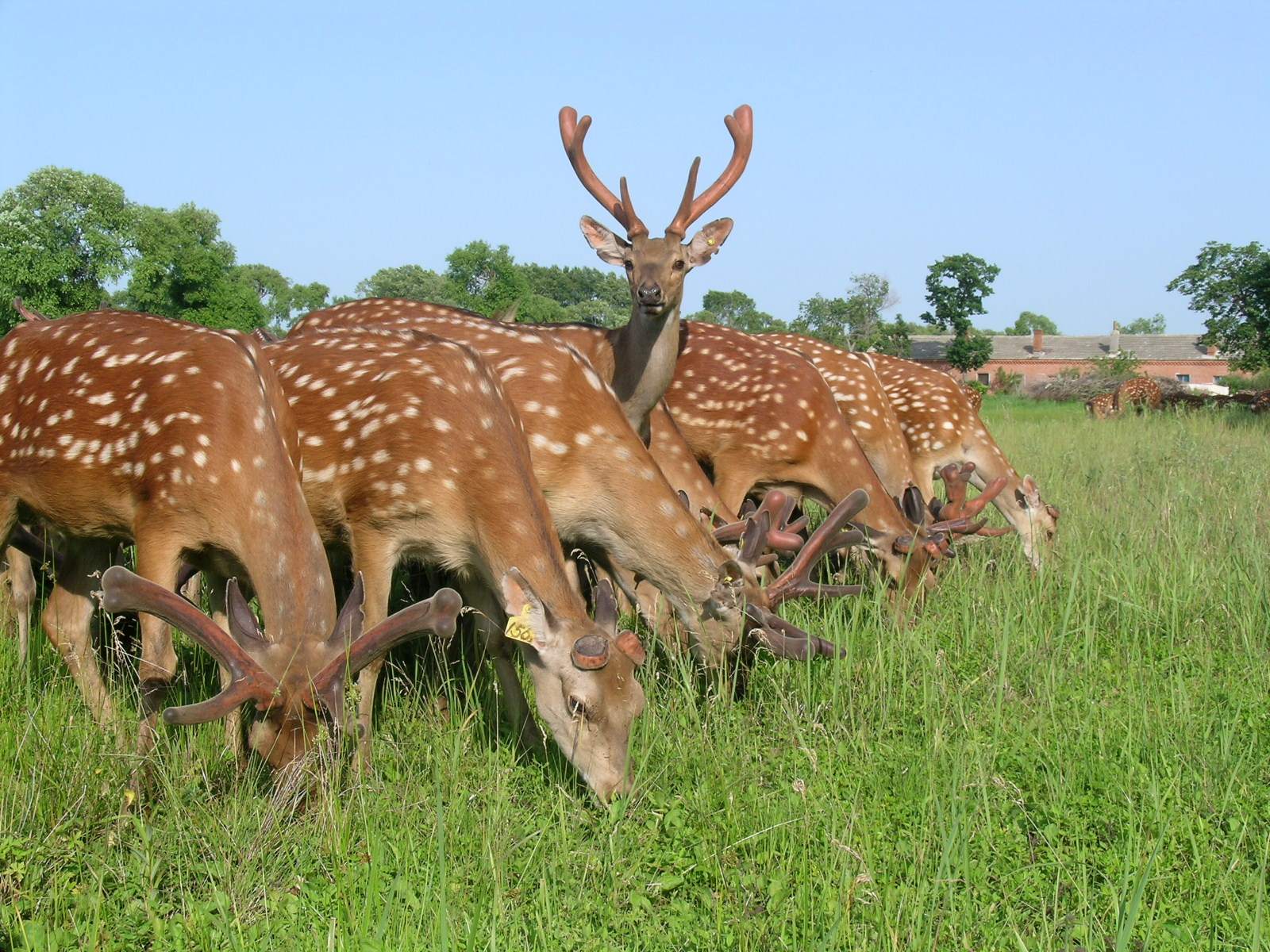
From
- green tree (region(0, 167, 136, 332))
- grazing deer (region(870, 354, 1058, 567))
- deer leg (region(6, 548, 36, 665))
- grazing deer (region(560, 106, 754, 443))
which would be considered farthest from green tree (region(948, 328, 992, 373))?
deer leg (region(6, 548, 36, 665))

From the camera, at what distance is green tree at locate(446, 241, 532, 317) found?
188 feet

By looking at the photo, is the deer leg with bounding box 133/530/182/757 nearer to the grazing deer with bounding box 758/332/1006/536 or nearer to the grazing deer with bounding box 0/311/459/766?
the grazing deer with bounding box 0/311/459/766

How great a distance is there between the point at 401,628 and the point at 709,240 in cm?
456

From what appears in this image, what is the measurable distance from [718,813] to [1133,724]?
1.87 meters

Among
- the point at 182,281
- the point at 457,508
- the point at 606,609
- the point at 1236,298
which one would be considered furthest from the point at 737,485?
the point at 182,281

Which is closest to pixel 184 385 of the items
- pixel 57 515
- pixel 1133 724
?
pixel 57 515

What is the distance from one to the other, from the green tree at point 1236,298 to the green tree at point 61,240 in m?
40.4

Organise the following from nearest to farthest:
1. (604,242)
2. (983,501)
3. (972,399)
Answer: (604,242) → (983,501) → (972,399)

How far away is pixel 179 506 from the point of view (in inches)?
177

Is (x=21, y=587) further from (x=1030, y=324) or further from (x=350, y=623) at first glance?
(x=1030, y=324)

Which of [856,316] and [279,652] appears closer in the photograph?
[279,652]

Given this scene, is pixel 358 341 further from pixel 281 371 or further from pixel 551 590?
pixel 551 590

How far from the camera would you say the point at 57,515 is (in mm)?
4938

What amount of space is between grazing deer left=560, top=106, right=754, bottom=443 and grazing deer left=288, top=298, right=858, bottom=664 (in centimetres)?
116
